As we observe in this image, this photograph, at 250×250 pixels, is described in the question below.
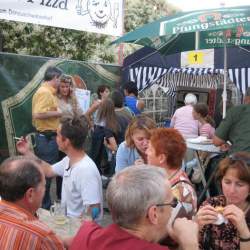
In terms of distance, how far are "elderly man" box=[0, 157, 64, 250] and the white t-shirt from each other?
864 mm

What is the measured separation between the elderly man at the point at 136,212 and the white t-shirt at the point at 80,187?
1331 millimetres

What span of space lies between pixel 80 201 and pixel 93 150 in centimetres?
446

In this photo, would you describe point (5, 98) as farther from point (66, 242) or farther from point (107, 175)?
point (66, 242)

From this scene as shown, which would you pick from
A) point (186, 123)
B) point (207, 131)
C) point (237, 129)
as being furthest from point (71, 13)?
point (237, 129)

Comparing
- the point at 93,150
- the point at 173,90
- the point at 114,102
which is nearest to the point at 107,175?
the point at 93,150

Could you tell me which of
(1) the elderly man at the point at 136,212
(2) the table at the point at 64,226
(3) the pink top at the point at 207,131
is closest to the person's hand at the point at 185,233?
(1) the elderly man at the point at 136,212

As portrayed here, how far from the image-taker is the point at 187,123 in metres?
7.65

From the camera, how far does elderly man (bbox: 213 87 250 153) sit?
502cm

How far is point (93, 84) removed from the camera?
29.1 feet

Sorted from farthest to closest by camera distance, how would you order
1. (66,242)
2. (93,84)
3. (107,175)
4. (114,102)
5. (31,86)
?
(93,84)
(107,175)
(31,86)
(114,102)
(66,242)

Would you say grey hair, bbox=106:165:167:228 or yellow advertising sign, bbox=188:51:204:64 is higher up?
yellow advertising sign, bbox=188:51:204:64

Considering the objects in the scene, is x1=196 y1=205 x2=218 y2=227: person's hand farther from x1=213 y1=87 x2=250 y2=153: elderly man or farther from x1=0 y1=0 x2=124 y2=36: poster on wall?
x1=0 y1=0 x2=124 y2=36: poster on wall

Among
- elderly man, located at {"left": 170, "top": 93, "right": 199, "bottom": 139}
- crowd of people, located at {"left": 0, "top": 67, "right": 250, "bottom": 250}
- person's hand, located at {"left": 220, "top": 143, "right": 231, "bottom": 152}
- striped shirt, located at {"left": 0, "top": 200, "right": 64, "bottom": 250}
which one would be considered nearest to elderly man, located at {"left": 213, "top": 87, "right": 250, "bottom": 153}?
crowd of people, located at {"left": 0, "top": 67, "right": 250, "bottom": 250}

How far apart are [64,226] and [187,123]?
4.95m
